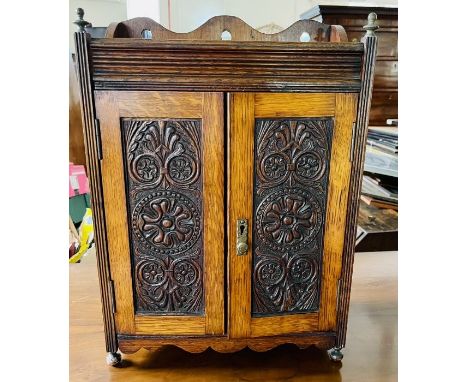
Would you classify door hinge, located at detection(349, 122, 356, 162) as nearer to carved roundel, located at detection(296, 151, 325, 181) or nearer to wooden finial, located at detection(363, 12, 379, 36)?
carved roundel, located at detection(296, 151, 325, 181)

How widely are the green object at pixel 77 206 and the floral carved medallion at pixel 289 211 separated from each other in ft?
5.59

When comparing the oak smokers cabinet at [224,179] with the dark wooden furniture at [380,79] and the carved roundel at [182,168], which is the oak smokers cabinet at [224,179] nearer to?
the carved roundel at [182,168]

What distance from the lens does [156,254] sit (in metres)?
0.92

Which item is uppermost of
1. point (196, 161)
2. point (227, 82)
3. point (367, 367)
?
point (227, 82)

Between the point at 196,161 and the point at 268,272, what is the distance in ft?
1.00

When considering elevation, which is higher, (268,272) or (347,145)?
(347,145)

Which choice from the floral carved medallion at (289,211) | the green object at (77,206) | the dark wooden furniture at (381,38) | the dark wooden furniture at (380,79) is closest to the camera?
the floral carved medallion at (289,211)

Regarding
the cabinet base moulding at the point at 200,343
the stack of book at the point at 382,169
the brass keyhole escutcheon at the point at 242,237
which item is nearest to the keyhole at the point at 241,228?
the brass keyhole escutcheon at the point at 242,237

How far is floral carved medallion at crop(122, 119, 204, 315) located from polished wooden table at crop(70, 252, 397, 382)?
163 mm

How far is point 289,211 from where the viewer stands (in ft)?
2.98

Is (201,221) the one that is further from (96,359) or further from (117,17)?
(117,17)

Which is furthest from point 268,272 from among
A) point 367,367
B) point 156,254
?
point 367,367

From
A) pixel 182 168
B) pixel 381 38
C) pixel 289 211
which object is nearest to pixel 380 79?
pixel 381 38

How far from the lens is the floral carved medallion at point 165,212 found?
85 cm
